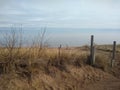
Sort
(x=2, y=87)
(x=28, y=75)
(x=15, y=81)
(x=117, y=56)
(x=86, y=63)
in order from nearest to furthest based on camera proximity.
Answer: (x=2, y=87)
(x=15, y=81)
(x=28, y=75)
(x=86, y=63)
(x=117, y=56)

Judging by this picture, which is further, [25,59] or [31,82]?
[25,59]

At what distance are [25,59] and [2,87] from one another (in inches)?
98.9

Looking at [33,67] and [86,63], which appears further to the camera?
[86,63]

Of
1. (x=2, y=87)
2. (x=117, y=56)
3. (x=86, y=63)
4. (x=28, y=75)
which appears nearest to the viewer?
(x=2, y=87)

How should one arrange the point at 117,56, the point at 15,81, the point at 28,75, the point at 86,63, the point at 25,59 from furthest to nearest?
the point at 117,56, the point at 86,63, the point at 25,59, the point at 28,75, the point at 15,81

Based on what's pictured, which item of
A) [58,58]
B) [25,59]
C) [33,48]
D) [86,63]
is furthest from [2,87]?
[86,63]

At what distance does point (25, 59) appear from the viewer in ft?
41.6

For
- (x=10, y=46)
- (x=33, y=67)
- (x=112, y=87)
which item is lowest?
(x=112, y=87)

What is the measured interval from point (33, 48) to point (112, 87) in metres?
3.88

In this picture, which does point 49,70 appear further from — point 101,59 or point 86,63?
point 101,59

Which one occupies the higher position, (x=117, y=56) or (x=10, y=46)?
(x=10, y=46)

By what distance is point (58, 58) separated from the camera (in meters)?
14.4

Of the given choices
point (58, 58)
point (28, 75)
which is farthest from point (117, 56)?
point (28, 75)

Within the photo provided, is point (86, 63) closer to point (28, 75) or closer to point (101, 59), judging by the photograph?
point (101, 59)
